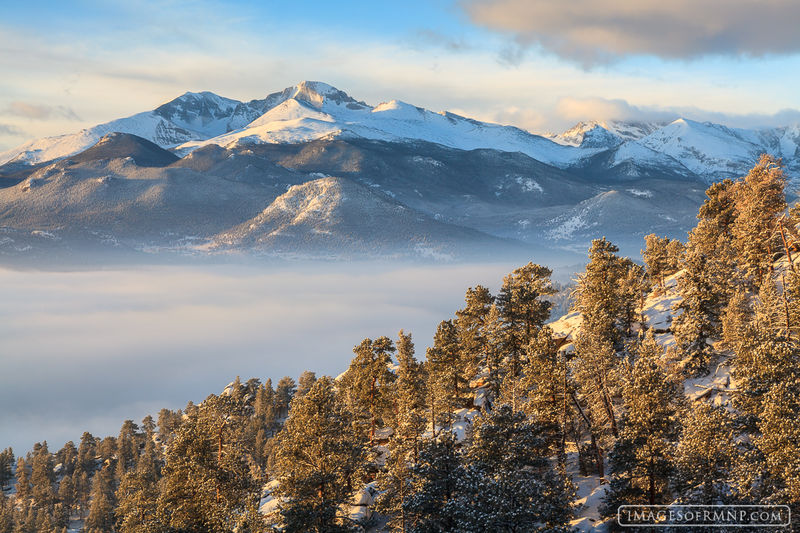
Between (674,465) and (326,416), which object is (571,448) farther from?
(326,416)

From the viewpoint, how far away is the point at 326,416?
49.1 meters

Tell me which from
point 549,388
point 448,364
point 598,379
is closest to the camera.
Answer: point 549,388

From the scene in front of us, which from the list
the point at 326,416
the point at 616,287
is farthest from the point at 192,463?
the point at 616,287

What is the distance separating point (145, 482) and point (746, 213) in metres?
86.7

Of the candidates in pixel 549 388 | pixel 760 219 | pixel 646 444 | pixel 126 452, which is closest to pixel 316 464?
pixel 549 388

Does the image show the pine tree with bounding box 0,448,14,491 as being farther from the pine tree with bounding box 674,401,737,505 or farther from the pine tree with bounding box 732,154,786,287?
the pine tree with bounding box 732,154,786,287

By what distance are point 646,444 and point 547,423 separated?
29.2 ft

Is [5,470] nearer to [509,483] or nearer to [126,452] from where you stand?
[126,452]

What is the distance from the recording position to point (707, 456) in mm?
41625

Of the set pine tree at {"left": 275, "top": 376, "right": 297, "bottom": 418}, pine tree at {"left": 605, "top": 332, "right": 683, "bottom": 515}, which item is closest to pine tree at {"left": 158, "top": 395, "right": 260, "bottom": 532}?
pine tree at {"left": 605, "top": 332, "right": 683, "bottom": 515}

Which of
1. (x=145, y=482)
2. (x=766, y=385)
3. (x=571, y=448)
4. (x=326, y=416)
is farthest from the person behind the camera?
(x=145, y=482)

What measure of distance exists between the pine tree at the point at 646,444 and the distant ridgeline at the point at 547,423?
0.16 metres

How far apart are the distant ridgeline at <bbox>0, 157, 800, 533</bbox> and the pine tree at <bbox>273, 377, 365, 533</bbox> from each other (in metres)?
0.14

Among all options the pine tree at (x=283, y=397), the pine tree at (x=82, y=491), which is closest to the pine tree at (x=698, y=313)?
the pine tree at (x=283, y=397)
